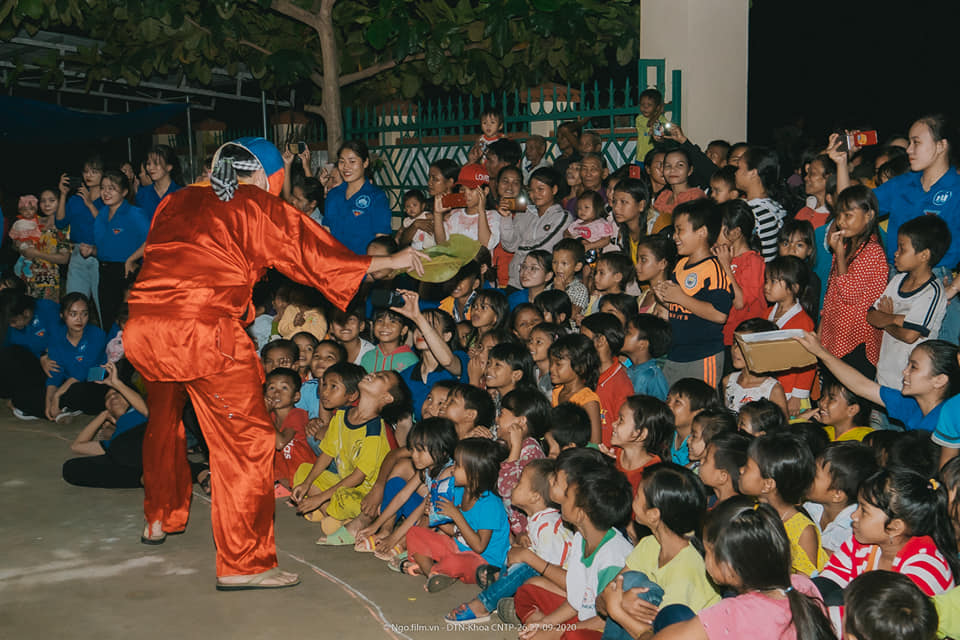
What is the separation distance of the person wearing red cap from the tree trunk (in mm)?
2598

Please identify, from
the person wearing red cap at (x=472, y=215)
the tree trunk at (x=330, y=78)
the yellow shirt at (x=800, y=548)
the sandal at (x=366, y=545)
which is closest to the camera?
the yellow shirt at (x=800, y=548)

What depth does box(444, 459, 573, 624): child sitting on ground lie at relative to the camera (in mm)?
3750

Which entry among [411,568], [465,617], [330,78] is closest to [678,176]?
[411,568]

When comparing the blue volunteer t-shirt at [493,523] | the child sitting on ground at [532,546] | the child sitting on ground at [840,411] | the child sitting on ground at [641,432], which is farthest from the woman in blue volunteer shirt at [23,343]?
the child sitting on ground at [840,411]

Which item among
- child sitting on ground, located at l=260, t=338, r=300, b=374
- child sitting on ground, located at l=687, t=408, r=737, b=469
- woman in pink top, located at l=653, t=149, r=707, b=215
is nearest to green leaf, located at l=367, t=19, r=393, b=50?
woman in pink top, located at l=653, t=149, r=707, b=215

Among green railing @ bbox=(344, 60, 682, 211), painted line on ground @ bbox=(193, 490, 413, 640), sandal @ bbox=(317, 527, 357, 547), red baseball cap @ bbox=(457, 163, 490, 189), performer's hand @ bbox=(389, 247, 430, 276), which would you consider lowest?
painted line on ground @ bbox=(193, 490, 413, 640)

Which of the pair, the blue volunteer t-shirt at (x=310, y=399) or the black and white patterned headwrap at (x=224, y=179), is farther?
the blue volunteer t-shirt at (x=310, y=399)

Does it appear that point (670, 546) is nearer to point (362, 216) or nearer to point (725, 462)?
point (725, 462)

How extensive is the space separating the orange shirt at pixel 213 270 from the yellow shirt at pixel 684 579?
1.63 metres

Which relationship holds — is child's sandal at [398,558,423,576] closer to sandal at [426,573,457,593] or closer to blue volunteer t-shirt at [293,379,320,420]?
sandal at [426,573,457,593]

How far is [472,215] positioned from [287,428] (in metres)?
2.03

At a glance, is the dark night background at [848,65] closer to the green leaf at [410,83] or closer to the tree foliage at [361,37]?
the tree foliage at [361,37]

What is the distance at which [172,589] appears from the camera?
4.14 meters

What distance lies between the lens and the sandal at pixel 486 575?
13.1ft
